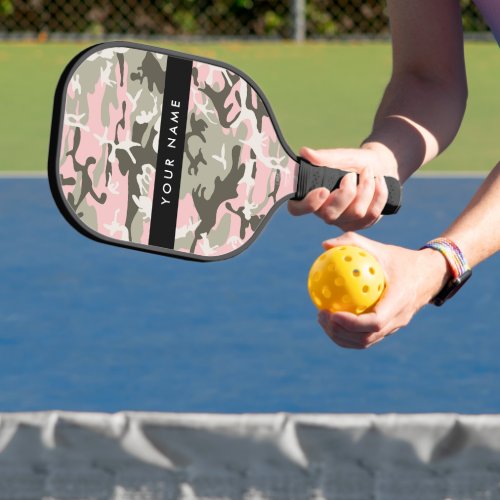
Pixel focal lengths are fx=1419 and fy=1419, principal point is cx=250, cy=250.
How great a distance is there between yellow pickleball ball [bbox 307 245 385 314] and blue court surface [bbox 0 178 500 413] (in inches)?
73.4

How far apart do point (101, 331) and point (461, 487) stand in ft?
8.89

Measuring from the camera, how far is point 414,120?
8.53 ft

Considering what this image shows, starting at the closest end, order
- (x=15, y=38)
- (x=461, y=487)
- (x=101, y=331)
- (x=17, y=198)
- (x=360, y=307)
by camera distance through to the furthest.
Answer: (x=360, y=307) < (x=461, y=487) < (x=101, y=331) < (x=17, y=198) < (x=15, y=38)

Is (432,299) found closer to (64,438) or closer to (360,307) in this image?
(360,307)

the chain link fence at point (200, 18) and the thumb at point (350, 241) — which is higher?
the thumb at point (350, 241)

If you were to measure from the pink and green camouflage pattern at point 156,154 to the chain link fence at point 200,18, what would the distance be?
34.7 feet

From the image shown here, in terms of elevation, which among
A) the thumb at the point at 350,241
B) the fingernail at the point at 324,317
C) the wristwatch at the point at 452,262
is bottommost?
the fingernail at the point at 324,317

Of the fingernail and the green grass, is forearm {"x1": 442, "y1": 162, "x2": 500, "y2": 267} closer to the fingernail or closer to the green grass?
the fingernail

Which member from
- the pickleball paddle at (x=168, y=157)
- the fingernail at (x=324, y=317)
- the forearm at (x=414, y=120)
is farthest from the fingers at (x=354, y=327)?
the forearm at (x=414, y=120)

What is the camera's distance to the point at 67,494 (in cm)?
233

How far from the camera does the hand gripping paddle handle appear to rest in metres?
2.38

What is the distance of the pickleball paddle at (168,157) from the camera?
2.23m

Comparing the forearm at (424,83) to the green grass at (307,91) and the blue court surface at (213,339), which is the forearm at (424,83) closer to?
the blue court surface at (213,339)

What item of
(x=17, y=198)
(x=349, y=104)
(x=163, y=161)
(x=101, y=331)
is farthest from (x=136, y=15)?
(x=163, y=161)
